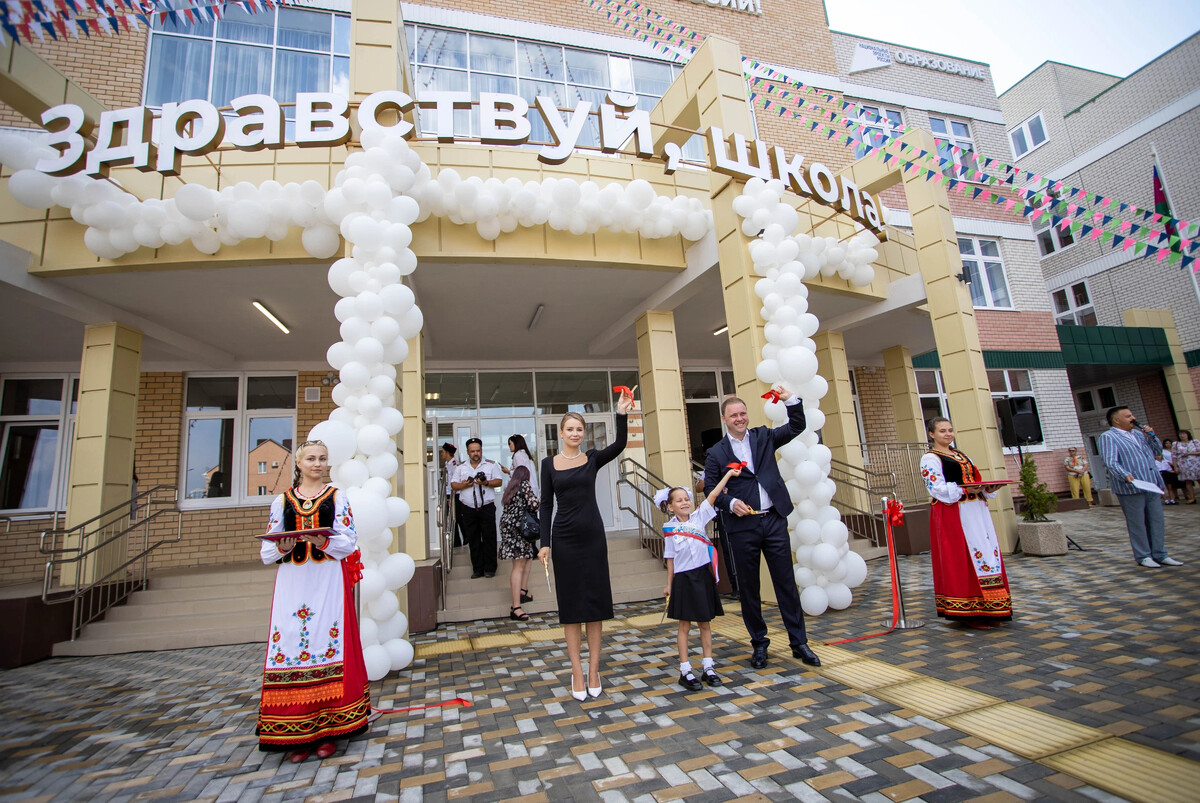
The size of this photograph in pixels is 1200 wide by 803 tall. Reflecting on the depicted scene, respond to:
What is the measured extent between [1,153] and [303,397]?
193 inches

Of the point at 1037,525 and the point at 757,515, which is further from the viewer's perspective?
the point at 1037,525

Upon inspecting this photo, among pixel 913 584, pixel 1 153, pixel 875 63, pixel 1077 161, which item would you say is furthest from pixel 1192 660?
pixel 1077 161

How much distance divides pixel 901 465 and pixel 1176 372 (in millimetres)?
10824

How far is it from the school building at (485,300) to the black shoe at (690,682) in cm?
270

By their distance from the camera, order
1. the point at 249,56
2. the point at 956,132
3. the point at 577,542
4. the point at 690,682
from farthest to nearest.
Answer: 1. the point at 956,132
2. the point at 249,56
3. the point at 577,542
4. the point at 690,682

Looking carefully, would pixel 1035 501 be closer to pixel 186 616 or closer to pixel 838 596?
pixel 838 596

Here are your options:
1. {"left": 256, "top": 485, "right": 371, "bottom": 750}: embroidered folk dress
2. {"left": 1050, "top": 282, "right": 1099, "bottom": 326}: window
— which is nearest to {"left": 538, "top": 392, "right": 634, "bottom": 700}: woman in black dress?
{"left": 256, "top": 485, "right": 371, "bottom": 750}: embroidered folk dress

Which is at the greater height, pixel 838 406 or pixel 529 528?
pixel 838 406

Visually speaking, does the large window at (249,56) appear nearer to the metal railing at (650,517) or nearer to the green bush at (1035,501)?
the metal railing at (650,517)

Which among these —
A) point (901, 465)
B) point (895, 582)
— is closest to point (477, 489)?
point (895, 582)

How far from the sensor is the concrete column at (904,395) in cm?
1142

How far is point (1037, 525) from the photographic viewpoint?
7.23 metres

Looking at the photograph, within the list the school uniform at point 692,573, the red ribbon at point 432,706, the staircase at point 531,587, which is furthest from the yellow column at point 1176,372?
the red ribbon at point 432,706

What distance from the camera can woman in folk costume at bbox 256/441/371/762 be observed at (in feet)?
9.03
